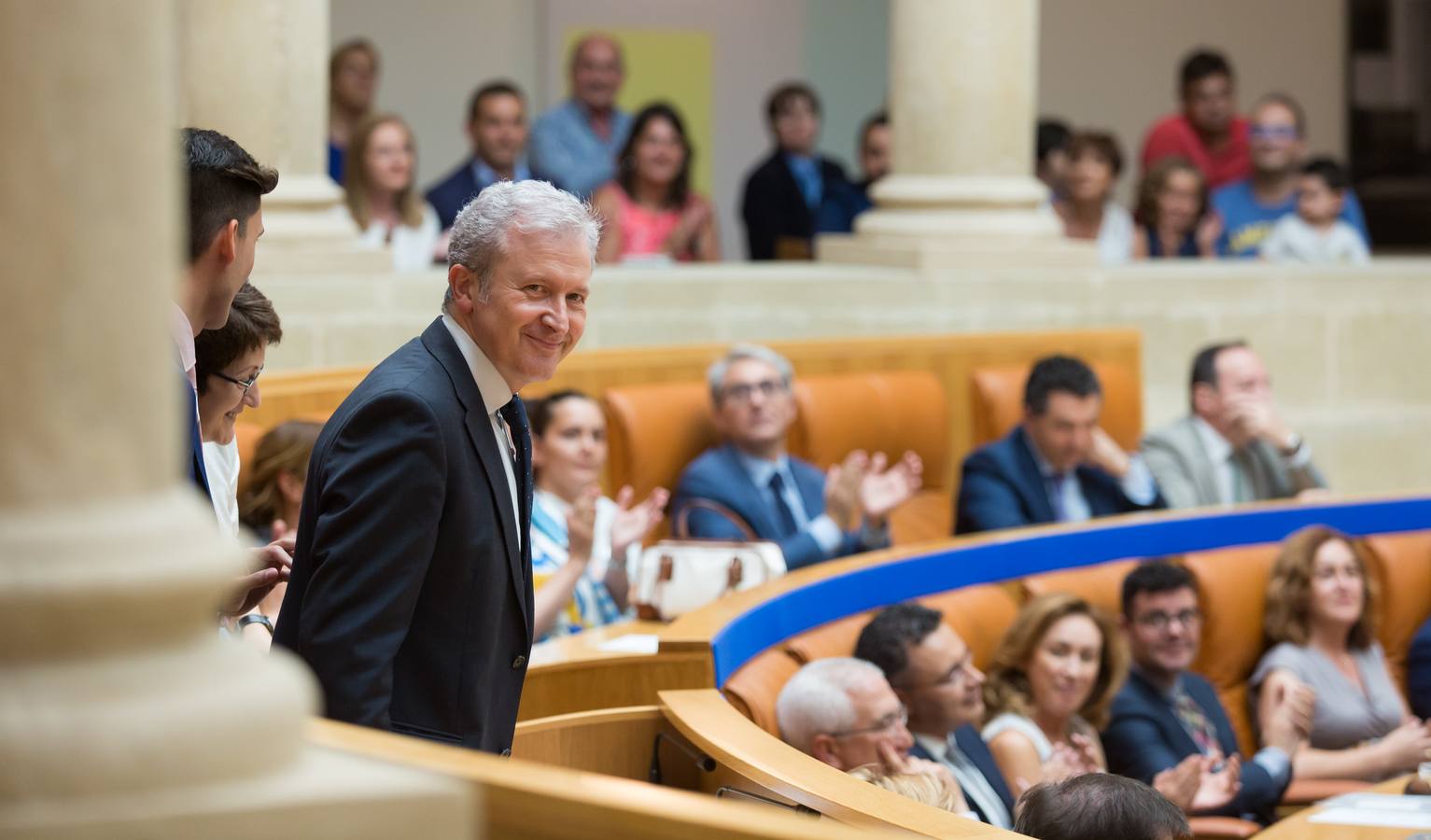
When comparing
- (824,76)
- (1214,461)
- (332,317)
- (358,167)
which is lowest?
(1214,461)

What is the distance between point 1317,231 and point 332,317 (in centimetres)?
399

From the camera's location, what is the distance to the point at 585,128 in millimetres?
7496

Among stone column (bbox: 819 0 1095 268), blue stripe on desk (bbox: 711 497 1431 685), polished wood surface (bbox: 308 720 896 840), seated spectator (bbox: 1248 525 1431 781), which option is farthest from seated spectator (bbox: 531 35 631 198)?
polished wood surface (bbox: 308 720 896 840)

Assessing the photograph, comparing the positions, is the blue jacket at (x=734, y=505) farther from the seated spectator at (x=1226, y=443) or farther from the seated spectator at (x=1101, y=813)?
the seated spectator at (x=1101, y=813)

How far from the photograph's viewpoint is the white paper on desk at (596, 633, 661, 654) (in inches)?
137

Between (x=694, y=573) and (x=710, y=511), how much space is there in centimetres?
100

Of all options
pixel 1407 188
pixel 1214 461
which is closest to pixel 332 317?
pixel 1214 461

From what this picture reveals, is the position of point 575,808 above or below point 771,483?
above

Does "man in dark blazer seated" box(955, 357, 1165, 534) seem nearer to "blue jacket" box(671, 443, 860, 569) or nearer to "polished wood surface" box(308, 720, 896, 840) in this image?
"blue jacket" box(671, 443, 860, 569)

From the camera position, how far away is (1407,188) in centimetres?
1162

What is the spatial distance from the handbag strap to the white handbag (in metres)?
0.76

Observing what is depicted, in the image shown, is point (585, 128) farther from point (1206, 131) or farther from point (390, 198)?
point (1206, 131)

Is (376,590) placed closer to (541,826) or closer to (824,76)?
(541,826)

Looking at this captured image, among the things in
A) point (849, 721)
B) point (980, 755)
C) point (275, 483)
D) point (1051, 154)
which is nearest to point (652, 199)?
point (1051, 154)
